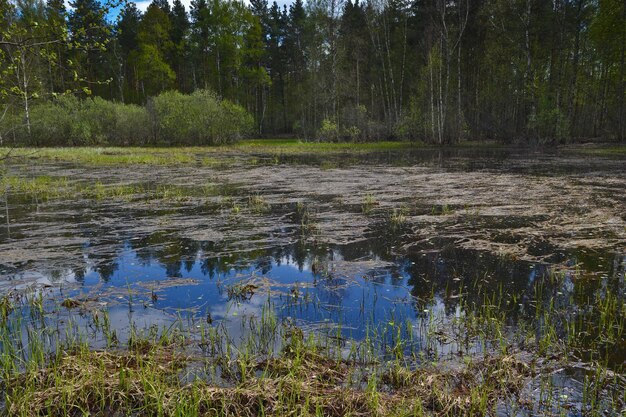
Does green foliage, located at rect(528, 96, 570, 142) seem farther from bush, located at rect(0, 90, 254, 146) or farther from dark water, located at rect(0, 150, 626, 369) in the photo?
bush, located at rect(0, 90, 254, 146)

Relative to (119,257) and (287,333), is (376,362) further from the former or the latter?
(119,257)

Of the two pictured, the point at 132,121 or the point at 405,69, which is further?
the point at 405,69

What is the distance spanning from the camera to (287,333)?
4.41m

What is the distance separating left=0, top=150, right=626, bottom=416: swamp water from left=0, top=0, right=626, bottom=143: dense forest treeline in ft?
58.9

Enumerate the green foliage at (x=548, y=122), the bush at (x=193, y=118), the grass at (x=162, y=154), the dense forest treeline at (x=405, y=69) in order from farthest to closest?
the bush at (x=193, y=118) < the dense forest treeline at (x=405, y=69) < the green foliage at (x=548, y=122) < the grass at (x=162, y=154)

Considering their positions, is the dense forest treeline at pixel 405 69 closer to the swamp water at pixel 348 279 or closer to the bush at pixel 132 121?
the bush at pixel 132 121

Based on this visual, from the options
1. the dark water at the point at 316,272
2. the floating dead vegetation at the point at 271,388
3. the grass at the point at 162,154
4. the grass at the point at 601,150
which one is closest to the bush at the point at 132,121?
the grass at the point at 162,154

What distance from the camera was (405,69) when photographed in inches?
1788

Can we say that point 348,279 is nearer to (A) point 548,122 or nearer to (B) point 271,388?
(B) point 271,388

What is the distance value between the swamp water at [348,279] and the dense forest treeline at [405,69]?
18.0m

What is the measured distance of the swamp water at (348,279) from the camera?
3973mm

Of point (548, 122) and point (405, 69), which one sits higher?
point (405, 69)

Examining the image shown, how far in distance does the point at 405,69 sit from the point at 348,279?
142ft

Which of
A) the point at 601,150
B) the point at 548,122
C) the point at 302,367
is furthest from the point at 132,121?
the point at 302,367
